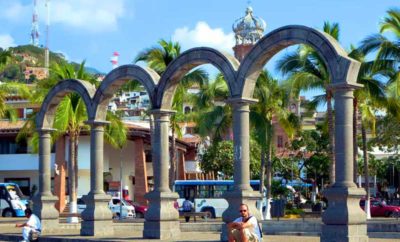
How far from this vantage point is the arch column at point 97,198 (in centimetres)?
2417

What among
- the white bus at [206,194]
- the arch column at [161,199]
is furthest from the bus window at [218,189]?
the arch column at [161,199]

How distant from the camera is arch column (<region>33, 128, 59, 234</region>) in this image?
26469 millimetres

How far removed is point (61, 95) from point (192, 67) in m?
6.52

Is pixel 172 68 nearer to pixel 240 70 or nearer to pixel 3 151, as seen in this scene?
pixel 240 70

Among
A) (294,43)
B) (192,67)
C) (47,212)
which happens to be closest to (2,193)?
(47,212)

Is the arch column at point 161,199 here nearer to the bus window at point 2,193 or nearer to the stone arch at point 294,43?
the stone arch at point 294,43

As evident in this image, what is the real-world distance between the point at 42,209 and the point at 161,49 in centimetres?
1346

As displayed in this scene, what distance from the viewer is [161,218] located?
21766 millimetres

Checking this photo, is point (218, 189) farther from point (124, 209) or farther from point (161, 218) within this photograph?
point (161, 218)

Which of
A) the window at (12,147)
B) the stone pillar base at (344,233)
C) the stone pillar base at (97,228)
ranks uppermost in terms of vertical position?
the window at (12,147)

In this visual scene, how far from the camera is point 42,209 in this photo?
86.9 ft

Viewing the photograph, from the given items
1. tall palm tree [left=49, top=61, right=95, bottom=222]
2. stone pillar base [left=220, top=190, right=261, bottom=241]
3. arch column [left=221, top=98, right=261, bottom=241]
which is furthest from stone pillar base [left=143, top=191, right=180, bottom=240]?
tall palm tree [left=49, top=61, right=95, bottom=222]

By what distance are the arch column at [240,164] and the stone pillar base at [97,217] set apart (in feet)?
17.9

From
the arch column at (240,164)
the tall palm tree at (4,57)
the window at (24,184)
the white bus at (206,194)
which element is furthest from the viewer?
the window at (24,184)
